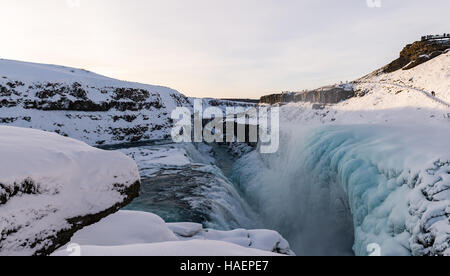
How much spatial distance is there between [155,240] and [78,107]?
109 feet

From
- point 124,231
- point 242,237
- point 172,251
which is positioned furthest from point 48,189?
point 242,237

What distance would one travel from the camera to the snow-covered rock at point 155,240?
2344 millimetres

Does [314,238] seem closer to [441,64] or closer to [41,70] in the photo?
[441,64]

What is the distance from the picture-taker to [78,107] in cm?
3112

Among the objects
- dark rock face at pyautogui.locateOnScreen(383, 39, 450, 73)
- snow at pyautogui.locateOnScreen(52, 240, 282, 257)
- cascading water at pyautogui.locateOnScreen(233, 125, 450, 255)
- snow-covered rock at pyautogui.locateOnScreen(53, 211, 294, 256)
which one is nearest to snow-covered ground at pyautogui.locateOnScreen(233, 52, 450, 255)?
cascading water at pyautogui.locateOnScreen(233, 125, 450, 255)

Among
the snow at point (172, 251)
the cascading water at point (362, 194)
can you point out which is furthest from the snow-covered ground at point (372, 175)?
the snow at point (172, 251)

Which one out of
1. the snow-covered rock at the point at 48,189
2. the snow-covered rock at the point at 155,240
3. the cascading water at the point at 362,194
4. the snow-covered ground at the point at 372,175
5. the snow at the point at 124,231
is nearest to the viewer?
the snow-covered rock at the point at 155,240

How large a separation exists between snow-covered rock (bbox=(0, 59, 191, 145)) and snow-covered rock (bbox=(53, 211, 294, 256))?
2777 centimetres

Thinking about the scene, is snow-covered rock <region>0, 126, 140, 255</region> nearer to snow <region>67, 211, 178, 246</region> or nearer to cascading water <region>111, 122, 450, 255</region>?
snow <region>67, 211, 178, 246</region>

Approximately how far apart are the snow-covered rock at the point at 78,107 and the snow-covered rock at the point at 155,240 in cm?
2777

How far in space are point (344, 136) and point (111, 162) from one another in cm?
1018

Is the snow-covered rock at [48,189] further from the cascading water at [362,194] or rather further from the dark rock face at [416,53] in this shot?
the dark rock face at [416,53]

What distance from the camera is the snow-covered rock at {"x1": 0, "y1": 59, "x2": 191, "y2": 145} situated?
26312 mm
